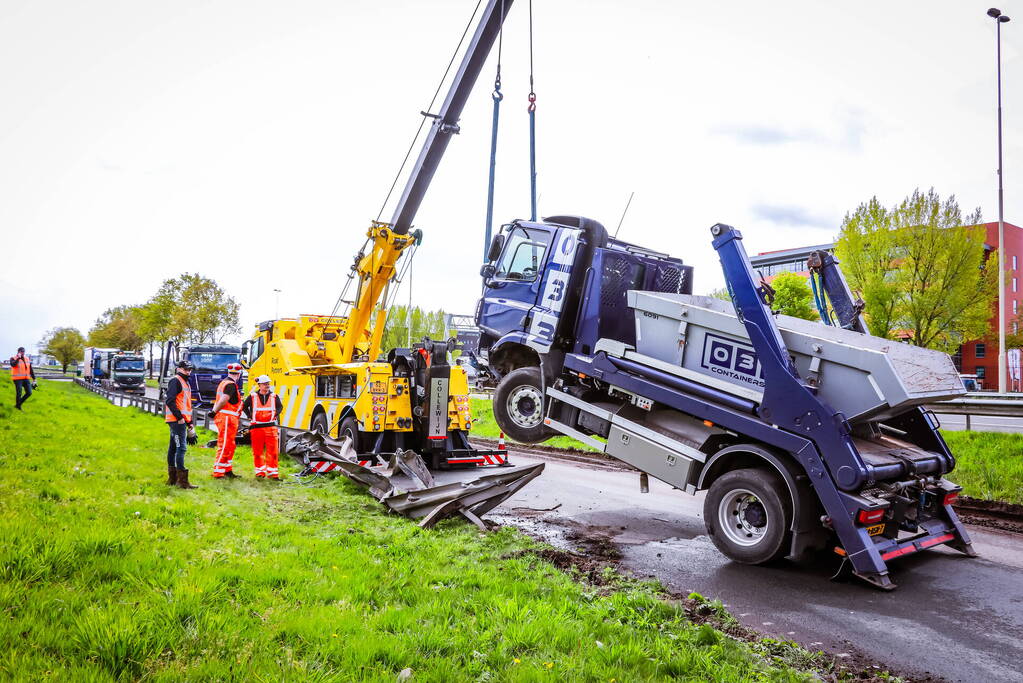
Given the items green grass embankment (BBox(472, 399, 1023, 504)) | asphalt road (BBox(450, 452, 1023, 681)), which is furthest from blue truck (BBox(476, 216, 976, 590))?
green grass embankment (BBox(472, 399, 1023, 504))

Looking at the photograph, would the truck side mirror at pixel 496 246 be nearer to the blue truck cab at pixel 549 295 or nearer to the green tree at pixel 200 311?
the blue truck cab at pixel 549 295

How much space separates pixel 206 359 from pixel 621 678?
23.5 metres


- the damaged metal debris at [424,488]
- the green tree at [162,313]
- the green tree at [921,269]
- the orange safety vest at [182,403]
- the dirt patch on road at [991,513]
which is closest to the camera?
the damaged metal debris at [424,488]

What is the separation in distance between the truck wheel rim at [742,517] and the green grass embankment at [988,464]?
12.2 ft

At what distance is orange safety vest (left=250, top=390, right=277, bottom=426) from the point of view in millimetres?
9930

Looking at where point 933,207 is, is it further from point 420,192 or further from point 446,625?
point 446,625

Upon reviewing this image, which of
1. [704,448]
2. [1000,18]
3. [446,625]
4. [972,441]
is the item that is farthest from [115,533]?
[1000,18]

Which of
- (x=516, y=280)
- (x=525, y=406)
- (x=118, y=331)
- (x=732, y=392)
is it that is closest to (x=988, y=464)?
(x=732, y=392)

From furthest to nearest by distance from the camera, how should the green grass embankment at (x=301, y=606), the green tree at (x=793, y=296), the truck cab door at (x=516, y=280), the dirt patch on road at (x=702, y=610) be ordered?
the green tree at (x=793, y=296) < the truck cab door at (x=516, y=280) < the dirt patch on road at (x=702, y=610) < the green grass embankment at (x=301, y=606)

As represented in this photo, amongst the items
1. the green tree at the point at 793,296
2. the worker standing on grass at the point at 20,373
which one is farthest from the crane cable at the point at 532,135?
the green tree at the point at 793,296

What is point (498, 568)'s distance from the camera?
5.50 meters

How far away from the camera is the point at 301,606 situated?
13.6 ft

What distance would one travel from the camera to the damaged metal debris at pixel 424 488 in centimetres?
715

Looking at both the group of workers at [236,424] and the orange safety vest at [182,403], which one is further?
the group of workers at [236,424]
